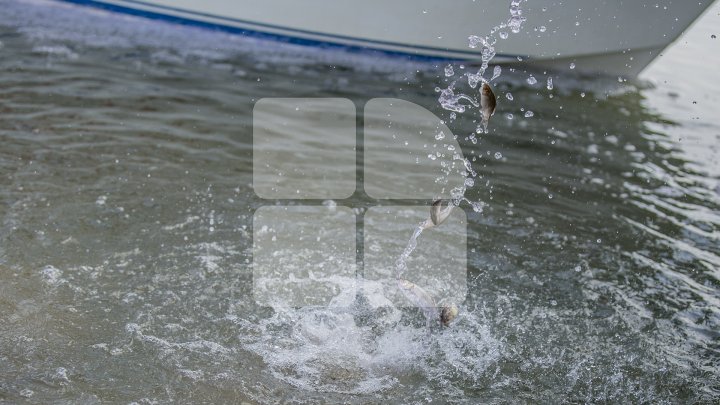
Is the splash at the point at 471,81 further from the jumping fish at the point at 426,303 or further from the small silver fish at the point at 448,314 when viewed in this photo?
the small silver fish at the point at 448,314

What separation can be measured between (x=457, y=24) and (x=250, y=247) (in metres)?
5.25

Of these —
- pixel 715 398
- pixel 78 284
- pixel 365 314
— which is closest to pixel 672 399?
pixel 715 398

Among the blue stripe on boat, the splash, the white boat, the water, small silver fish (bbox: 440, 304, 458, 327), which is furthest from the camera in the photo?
the blue stripe on boat

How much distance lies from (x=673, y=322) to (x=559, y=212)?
1.52 meters

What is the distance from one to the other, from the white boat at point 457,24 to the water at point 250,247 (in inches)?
35.9

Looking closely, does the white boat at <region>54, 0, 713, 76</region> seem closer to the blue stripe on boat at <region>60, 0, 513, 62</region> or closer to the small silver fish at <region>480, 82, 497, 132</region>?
the blue stripe on boat at <region>60, 0, 513, 62</region>

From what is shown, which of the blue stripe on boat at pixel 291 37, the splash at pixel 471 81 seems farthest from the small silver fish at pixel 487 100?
the blue stripe on boat at pixel 291 37

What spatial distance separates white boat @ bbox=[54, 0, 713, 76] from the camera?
29.0 ft

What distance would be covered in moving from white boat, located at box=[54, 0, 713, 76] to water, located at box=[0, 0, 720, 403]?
91 centimetres

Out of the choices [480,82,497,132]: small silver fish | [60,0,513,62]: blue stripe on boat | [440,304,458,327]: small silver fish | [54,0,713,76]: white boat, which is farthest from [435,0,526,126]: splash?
[440,304,458,327]: small silver fish

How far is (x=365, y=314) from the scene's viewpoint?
429cm

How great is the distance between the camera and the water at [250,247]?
3699mm

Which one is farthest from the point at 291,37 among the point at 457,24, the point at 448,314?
the point at 448,314

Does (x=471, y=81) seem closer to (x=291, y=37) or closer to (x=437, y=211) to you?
(x=291, y=37)
